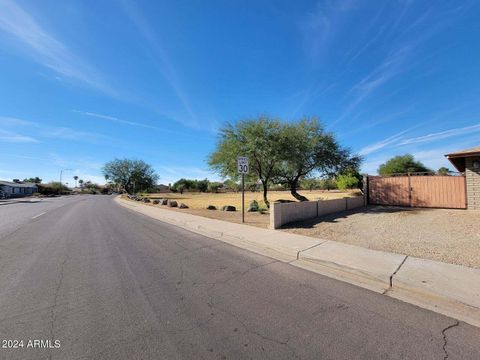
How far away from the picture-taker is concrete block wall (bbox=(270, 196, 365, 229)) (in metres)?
10.1

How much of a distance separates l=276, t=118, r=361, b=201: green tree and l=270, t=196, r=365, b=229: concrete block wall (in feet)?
14.4

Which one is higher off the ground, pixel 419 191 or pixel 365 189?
pixel 365 189

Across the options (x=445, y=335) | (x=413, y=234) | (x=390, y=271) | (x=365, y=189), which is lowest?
(x=445, y=335)

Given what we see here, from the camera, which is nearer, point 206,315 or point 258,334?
point 258,334

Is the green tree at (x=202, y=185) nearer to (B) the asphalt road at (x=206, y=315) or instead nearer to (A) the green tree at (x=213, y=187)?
(A) the green tree at (x=213, y=187)

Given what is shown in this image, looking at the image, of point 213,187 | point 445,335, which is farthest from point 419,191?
point 213,187

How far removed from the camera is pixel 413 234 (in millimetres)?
8398

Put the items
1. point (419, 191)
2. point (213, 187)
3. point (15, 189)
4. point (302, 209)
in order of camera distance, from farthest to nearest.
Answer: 1. point (213, 187)
2. point (15, 189)
3. point (419, 191)
4. point (302, 209)

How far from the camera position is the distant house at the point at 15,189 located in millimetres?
58341

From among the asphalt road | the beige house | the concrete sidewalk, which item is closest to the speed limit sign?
the concrete sidewalk

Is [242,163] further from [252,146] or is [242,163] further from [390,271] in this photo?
[390,271]

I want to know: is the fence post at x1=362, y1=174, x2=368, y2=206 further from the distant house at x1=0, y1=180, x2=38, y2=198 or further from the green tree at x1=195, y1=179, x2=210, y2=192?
the green tree at x1=195, y1=179, x2=210, y2=192

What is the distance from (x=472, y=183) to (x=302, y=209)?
9.11 meters

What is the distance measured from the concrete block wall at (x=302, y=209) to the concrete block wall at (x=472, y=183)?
19.0 ft
